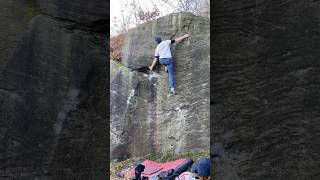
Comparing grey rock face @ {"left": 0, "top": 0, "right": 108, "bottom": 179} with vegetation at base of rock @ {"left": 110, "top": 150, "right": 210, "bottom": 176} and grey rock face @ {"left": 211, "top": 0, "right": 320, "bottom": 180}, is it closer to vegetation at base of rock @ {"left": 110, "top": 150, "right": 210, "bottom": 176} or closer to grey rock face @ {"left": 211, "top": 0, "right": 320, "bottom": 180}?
grey rock face @ {"left": 211, "top": 0, "right": 320, "bottom": 180}

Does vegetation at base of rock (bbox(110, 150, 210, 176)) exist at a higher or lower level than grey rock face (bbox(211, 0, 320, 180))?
lower

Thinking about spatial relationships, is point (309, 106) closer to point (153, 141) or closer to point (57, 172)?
point (57, 172)

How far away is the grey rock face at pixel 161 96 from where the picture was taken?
14.6m

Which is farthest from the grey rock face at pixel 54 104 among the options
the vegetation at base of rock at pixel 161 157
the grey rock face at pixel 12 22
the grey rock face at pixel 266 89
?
the vegetation at base of rock at pixel 161 157

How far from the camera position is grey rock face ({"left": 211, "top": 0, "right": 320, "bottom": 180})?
57.4 inches

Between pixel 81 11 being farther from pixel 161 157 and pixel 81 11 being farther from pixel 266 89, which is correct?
pixel 161 157

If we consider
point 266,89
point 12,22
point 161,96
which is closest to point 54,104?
point 12,22

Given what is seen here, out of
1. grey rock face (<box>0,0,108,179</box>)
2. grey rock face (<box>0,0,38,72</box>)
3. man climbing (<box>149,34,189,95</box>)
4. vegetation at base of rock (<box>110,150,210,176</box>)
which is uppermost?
man climbing (<box>149,34,189,95</box>)

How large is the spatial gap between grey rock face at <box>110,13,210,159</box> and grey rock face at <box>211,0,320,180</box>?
12760 mm

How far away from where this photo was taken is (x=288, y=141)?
1490 millimetres

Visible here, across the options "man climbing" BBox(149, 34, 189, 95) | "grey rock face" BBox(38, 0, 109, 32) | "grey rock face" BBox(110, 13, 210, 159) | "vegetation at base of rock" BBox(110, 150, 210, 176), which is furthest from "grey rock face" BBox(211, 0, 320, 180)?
"man climbing" BBox(149, 34, 189, 95)

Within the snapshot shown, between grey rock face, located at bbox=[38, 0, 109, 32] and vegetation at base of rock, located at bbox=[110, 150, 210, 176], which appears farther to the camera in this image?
vegetation at base of rock, located at bbox=[110, 150, 210, 176]

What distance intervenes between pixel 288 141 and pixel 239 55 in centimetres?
33

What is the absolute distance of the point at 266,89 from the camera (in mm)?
1543
